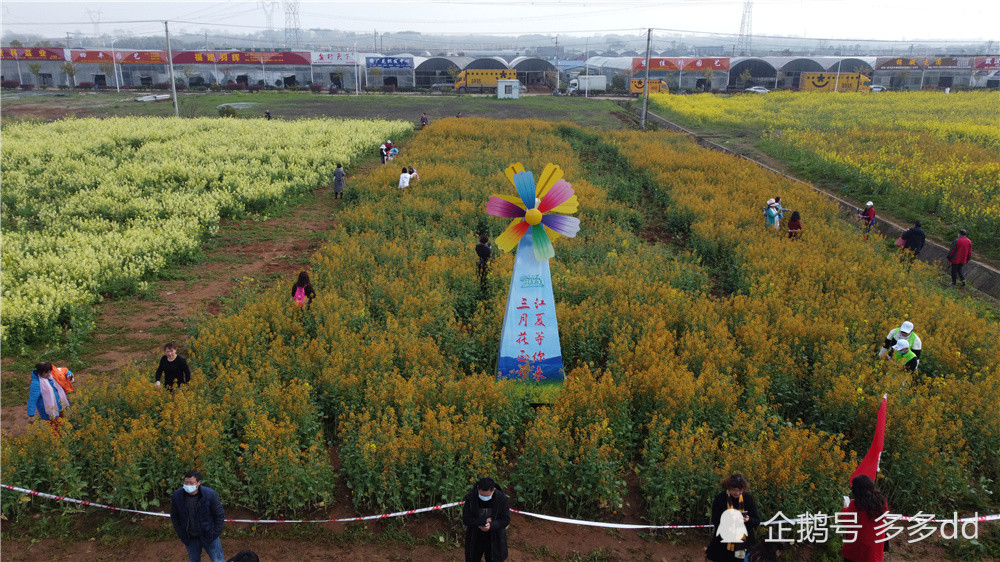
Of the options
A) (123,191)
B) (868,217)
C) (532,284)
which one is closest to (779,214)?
(868,217)

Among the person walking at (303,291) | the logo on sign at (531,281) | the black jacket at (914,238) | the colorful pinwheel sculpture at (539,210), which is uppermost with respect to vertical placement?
the colorful pinwheel sculpture at (539,210)

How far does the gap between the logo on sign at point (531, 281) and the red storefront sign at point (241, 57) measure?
70.6 metres

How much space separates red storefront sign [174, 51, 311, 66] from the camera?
69375 millimetres

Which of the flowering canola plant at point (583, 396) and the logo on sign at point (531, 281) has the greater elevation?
the logo on sign at point (531, 281)

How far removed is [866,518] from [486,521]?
10.1 feet

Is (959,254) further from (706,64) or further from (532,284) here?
(706,64)

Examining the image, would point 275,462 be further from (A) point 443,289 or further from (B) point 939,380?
(B) point 939,380

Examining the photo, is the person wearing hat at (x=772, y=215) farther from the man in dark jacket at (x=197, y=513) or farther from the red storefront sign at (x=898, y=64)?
the red storefront sign at (x=898, y=64)

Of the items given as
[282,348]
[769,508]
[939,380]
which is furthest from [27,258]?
[939,380]

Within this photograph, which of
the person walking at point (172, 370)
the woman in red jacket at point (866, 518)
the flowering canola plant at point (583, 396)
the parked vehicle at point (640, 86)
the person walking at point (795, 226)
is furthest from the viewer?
the parked vehicle at point (640, 86)

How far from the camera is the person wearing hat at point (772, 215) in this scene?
1546 cm

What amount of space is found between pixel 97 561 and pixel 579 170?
64.1ft

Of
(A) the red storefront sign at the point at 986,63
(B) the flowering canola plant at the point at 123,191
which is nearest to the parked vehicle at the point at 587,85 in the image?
(B) the flowering canola plant at the point at 123,191

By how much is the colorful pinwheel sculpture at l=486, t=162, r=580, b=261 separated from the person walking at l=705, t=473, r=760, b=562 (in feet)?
14.4
